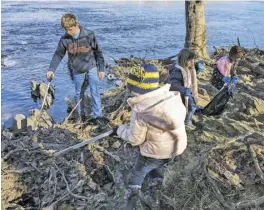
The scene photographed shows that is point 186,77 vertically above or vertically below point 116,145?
above

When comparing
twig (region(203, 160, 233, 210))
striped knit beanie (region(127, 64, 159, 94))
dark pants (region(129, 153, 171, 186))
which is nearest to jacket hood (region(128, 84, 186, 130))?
striped knit beanie (region(127, 64, 159, 94))

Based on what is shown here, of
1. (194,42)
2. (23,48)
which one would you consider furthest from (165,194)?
(23,48)

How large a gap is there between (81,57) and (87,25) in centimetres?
1123

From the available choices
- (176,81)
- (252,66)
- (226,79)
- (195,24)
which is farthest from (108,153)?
(195,24)

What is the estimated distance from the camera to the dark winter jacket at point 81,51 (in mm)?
5508

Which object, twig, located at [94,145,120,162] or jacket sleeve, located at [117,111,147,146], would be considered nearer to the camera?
jacket sleeve, located at [117,111,147,146]

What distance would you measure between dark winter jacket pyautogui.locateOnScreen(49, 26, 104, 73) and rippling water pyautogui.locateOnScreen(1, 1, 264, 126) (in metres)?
1.77

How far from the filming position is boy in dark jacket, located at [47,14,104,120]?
5441mm

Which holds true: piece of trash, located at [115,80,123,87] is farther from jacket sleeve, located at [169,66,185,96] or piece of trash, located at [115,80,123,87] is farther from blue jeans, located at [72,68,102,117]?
jacket sleeve, located at [169,66,185,96]

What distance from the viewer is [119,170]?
4648 millimetres

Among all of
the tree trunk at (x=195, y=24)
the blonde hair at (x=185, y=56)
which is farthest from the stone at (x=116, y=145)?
the tree trunk at (x=195, y=24)

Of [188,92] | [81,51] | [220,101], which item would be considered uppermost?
[81,51]

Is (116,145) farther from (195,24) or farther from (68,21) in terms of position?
(195,24)

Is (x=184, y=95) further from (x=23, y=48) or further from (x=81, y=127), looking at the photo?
(x=23, y=48)
